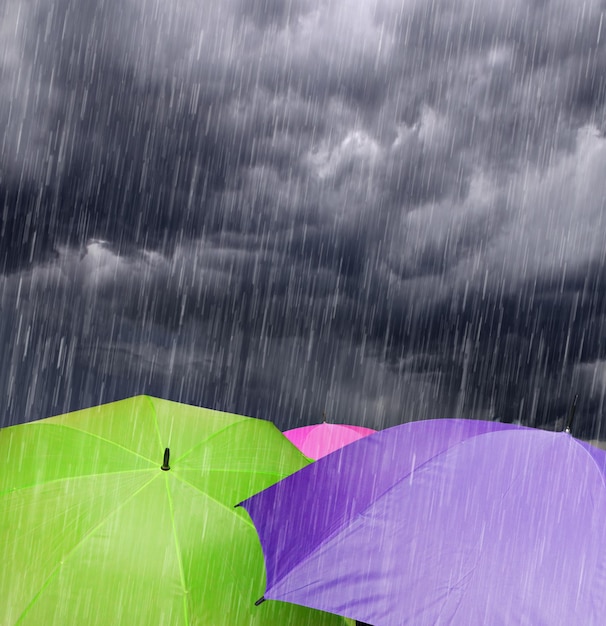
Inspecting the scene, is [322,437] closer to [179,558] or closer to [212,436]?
[212,436]

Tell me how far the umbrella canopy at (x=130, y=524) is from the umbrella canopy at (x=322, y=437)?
16.2 ft

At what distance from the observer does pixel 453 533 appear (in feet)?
10.3

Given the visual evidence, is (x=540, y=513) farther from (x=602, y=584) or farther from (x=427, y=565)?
(x=427, y=565)

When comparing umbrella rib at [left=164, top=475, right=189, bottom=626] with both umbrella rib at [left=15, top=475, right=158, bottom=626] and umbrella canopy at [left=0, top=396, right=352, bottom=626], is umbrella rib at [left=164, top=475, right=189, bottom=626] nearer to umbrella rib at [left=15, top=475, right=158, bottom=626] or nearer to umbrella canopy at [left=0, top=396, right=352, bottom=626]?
umbrella canopy at [left=0, top=396, right=352, bottom=626]

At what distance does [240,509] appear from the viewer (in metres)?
4.37

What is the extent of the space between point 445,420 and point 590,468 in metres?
0.93

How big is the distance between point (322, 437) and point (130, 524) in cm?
631

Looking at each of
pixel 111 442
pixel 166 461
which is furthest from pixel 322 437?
pixel 166 461

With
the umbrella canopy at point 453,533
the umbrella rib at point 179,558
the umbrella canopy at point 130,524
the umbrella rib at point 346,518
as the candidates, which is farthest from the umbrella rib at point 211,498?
the umbrella rib at point 346,518

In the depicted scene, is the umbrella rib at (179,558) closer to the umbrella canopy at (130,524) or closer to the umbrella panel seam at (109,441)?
the umbrella canopy at (130,524)

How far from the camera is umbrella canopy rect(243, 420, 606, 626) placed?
115 inches

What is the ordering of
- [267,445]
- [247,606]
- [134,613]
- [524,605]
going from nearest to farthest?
1. [524,605]
2. [134,613]
3. [247,606]
4. [267,445]

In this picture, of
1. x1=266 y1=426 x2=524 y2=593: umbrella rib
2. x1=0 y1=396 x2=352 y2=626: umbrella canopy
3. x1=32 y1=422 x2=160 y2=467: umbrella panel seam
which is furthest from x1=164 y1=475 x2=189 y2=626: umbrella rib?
x1=266 y1=426 x2=524 y2=593: umbrella rib

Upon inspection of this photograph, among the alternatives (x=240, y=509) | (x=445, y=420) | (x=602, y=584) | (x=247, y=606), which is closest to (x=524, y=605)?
(x=602, y=584)
